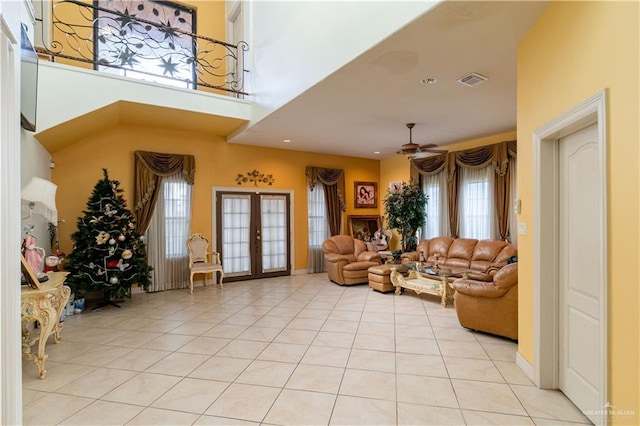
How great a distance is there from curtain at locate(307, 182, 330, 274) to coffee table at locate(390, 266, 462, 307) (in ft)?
8.41

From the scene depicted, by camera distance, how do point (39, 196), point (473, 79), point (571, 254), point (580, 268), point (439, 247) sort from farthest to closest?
1. point (439, 247)
2. point (473, 79)
3. point (39, 196)
4. point (571, 254)
5. point (580, 268)

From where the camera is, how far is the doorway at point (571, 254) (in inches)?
83.5

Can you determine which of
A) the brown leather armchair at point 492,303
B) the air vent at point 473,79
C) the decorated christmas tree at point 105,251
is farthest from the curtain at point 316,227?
the air vent at point 473,79

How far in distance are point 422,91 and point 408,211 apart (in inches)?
144

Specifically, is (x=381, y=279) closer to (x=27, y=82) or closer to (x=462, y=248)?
(x=462, y=248)

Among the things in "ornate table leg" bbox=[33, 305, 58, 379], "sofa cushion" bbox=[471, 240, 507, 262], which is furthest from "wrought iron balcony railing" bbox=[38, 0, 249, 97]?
"sofa cushion" bbox=[471, 240, 507, 262]

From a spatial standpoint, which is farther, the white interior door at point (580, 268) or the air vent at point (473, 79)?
the air vent at point (473, 79)

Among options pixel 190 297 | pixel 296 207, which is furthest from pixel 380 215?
pixel 190 297

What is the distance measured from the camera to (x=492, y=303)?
3662 mm

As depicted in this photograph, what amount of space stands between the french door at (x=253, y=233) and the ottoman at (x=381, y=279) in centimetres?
238

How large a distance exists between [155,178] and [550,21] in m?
6.03

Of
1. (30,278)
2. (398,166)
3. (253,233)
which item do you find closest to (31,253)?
(30,278)

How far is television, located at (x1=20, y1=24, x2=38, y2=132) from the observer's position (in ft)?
8.99

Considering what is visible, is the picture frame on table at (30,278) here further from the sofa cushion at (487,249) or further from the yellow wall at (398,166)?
the yellow wall at (398,166)
